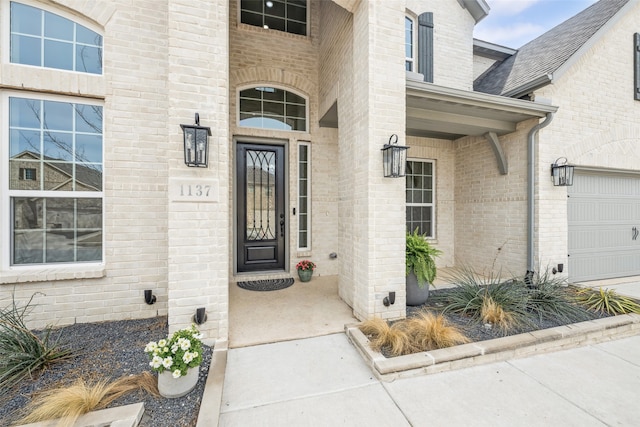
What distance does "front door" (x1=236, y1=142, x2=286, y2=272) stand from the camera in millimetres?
4992

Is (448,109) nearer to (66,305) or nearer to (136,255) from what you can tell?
(136,255)

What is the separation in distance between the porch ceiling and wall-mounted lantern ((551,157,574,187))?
0.91 meters

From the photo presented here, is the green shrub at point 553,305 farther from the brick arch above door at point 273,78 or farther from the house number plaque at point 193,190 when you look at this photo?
the brick arch above door at point 273,78

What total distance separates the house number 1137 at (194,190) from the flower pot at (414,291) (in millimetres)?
2813

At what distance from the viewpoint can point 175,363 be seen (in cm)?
194

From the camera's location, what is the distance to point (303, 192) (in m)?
5.25

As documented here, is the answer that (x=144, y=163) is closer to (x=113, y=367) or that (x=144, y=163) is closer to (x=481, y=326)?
(x=113, y=367)

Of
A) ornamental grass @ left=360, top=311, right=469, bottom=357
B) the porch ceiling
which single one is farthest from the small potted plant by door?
the porch ceiling

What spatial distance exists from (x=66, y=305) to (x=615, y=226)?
29.8 feet

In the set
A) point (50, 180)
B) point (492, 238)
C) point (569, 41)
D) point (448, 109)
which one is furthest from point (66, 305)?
point (569, 41)

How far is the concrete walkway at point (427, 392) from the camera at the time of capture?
6.22 feet

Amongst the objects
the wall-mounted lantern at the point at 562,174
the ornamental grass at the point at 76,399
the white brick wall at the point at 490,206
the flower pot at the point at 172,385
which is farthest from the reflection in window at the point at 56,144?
the wall-mounted lantern at the point at 562,174

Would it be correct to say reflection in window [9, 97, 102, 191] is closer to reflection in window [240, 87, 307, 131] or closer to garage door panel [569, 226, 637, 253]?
reflection in window [240, 87, 307, 131]

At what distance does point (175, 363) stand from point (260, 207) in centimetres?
340
